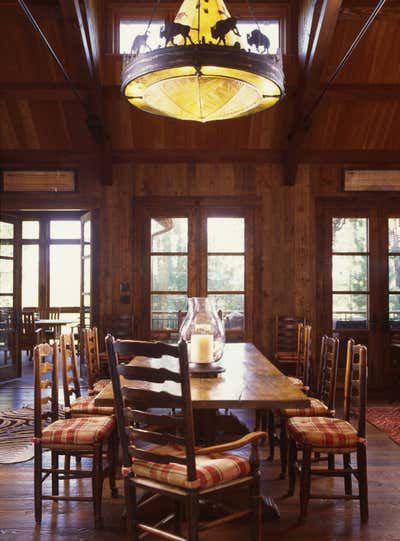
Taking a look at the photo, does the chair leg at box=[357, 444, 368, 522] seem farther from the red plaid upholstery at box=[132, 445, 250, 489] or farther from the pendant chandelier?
the pendant chandelier

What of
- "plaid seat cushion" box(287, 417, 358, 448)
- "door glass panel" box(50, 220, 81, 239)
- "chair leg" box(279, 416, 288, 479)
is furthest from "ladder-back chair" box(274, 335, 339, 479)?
"door glass panel" box(50, 220, 81, 239)

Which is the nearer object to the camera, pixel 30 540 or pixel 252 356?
pixel 30 540

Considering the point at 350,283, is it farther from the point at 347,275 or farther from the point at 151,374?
the point at 151,374

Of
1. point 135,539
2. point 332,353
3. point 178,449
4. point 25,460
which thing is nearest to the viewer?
point 135,539

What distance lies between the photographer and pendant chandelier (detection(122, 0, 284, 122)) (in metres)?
2.93

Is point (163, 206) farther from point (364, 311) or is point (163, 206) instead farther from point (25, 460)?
point (25, 460)

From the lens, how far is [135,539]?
2.40 metres

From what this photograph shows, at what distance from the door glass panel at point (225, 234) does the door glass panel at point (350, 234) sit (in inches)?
49.1

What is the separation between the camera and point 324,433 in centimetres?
310

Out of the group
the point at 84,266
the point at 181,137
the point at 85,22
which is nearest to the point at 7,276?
the point at 84,266

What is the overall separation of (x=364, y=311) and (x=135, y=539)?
17.8 ft

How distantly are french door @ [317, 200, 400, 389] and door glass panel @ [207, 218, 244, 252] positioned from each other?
3.47 ft

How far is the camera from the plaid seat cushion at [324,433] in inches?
121

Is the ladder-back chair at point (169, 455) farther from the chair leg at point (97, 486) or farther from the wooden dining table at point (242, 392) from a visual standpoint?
the chair leg at point (97, 486)
